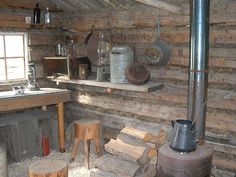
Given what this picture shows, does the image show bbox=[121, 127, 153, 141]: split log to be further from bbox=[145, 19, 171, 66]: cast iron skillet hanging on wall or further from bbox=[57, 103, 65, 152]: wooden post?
Result: bbox=[57, 103, 65, 152]: wooden post

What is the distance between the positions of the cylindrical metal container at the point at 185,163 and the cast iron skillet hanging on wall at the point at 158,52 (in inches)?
53.9

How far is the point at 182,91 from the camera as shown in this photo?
392 cm

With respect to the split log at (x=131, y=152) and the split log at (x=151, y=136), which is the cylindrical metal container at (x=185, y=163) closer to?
the split log at (x=131, y=152)

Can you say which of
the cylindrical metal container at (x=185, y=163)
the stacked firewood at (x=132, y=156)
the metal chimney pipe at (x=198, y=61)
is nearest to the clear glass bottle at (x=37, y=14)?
the stacked firewood at (x=132, y=156)

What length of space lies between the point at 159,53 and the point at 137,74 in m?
0.39

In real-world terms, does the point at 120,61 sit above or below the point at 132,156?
above

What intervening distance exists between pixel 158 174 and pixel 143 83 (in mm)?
1247

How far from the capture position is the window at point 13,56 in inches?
186

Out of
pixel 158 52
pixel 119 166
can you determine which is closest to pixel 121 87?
pixel 158 52

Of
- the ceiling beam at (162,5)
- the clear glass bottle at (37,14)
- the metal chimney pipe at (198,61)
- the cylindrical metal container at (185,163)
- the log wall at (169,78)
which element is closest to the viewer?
the cylindrical metal container at (185,163)

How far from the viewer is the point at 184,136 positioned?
2.81m

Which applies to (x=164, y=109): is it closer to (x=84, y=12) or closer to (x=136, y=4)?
(x=136, y=4)

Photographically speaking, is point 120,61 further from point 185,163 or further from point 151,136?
point 185,163

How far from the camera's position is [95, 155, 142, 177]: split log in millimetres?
3492
